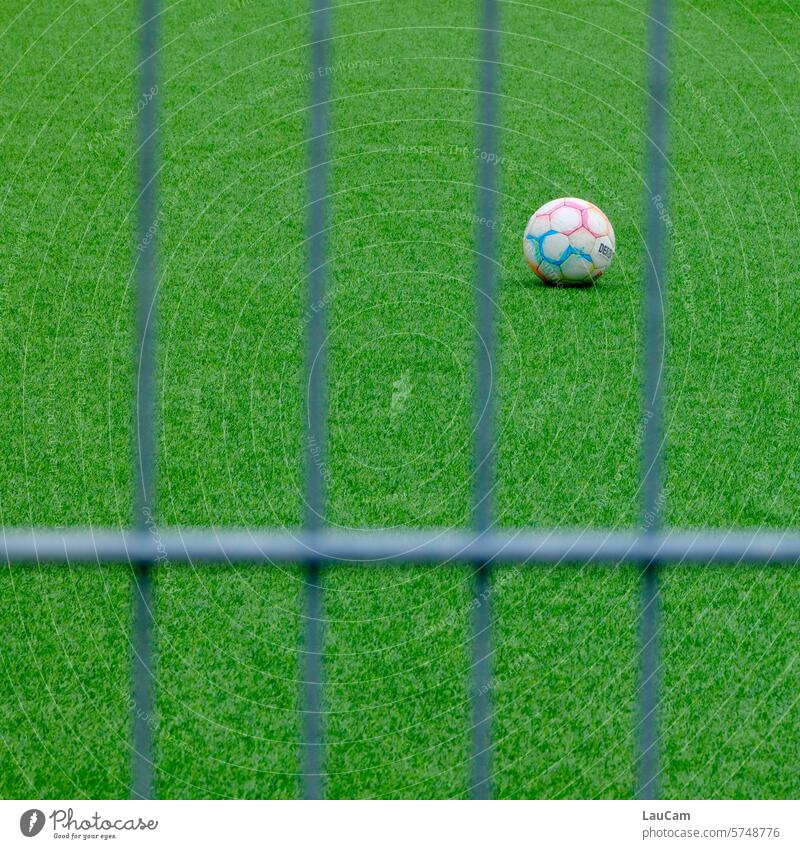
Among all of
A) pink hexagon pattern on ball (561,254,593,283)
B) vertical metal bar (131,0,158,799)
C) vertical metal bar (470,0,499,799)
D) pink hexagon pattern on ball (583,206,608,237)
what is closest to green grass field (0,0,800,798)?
pink hexagon pattern on ball (561,254,593,283)

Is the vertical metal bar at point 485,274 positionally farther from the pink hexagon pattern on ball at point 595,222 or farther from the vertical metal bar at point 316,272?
the pink hexagon pattern on ball at point 595,222

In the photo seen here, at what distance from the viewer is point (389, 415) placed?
237cm

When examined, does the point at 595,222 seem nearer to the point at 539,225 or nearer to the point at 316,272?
the point at 539,225

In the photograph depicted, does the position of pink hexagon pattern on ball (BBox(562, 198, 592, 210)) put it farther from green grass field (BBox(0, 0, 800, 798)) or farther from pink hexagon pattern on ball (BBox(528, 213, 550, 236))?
green grass field (BBox(0, 0, 800, 798))

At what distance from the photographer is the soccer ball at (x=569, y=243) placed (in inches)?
118

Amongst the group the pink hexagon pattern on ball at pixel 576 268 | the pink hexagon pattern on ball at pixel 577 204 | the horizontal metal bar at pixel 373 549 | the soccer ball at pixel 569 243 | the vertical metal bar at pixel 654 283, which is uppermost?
the pink hexagon pattern on ball at pixel 577 204

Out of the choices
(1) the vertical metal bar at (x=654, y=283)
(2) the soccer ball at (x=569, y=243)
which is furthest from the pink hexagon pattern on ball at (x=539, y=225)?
(1) the vertical metal bar at (x=654, y=283)

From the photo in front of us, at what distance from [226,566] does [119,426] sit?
0.62 m

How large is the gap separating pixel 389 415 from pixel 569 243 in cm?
88

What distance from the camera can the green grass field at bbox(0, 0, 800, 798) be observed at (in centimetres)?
150

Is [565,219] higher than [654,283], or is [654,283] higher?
[565,219]

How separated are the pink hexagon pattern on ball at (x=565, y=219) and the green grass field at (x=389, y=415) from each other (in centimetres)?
16

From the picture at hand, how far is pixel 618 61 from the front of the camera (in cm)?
543

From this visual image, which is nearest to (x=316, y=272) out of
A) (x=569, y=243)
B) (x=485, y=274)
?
(x=485, y=274)
